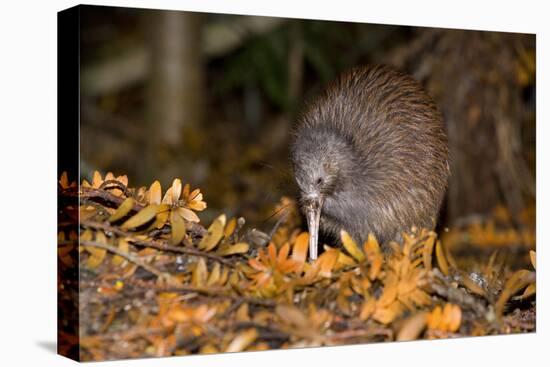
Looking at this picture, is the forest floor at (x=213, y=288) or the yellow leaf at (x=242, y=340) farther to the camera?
the yellow leaf at (x=242, y=340)

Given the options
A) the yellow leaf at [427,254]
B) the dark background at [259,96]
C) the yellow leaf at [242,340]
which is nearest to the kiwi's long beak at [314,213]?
the dark background at [259,96]

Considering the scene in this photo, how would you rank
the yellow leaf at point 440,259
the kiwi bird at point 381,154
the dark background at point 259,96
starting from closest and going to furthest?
the yellow leaf at point 440,259 < the kiwi bird at point 381,154 < the dark background at point 259,96

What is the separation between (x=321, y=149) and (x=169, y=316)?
135 cm

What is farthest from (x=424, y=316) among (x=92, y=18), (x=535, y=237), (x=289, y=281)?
(x=92, y=18)

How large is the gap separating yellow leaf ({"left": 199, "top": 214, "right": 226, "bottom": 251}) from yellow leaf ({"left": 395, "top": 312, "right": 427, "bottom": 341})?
872mm

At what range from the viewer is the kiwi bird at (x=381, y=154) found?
17.2ft

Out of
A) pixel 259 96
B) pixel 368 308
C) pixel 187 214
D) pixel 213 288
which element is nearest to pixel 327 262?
pixel 368 308

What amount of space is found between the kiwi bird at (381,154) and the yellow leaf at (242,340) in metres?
1.08

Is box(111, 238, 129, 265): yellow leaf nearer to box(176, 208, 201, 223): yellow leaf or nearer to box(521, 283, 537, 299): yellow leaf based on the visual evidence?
box(176, 208, 201, 223): yellow leaf

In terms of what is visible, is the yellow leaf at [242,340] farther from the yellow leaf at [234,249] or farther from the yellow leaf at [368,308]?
the yellow leaf at [368,308]

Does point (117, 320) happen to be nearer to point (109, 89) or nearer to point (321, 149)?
point (321, 149)

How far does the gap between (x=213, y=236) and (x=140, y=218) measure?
0.31m

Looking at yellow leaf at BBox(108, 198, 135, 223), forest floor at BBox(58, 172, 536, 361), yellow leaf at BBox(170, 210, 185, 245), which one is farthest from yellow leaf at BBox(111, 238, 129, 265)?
yellow leaf at BBox(170, 210, 185, 245)

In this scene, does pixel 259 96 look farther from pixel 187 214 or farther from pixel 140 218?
pixel 140 218
